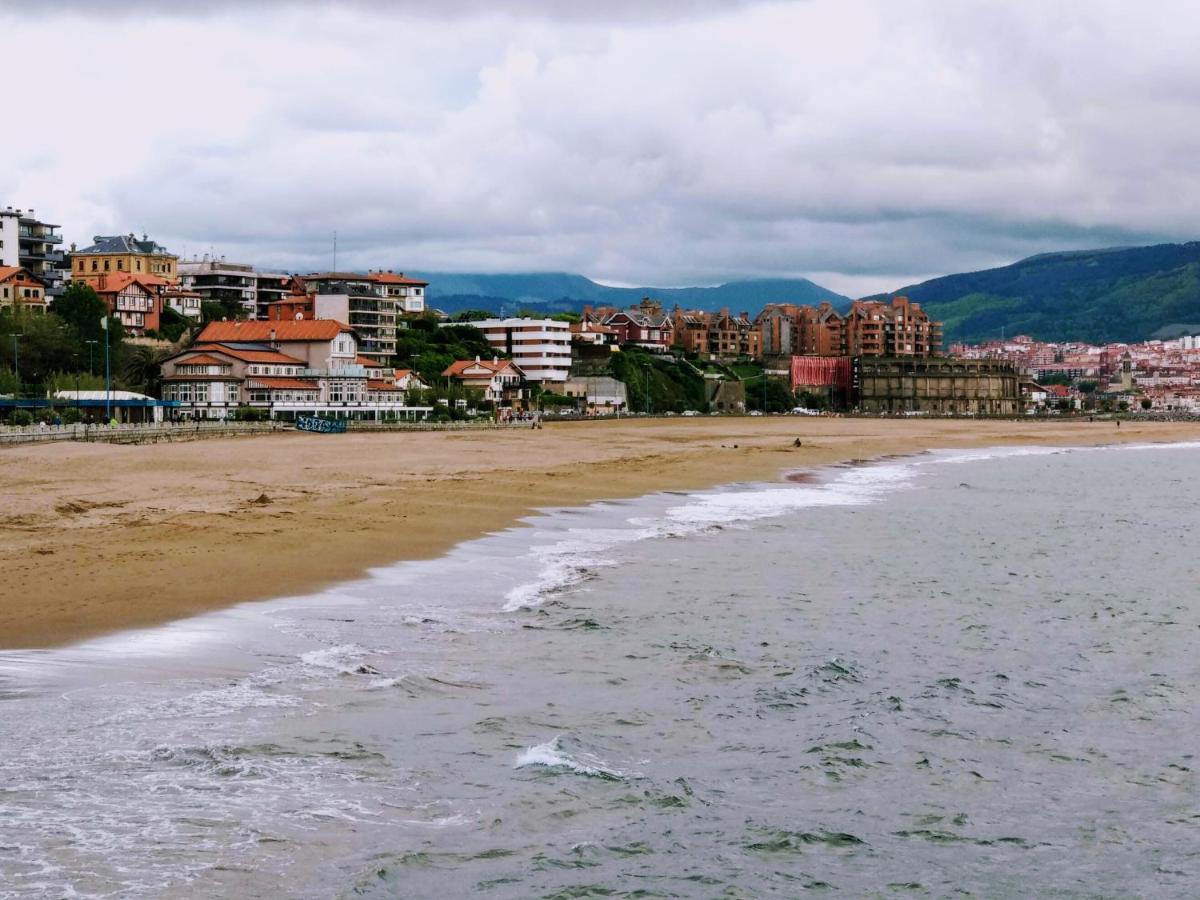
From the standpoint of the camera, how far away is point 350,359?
98500mm

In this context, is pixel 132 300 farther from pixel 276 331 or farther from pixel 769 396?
pixel 769 396

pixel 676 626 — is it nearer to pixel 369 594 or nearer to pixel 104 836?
pixel 369 594

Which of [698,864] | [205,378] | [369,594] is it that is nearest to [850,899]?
[698,864]

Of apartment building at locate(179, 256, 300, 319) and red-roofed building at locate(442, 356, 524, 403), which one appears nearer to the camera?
red-roofed building at locate(442, 356, 524, 403)

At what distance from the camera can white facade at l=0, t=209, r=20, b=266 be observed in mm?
110375

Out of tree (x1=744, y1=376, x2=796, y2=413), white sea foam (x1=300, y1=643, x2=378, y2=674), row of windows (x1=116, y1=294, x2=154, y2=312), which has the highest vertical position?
row of windows (x1=116, y1=294, x2=154, y2=312)

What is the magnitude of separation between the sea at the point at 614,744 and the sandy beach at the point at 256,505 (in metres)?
1.49

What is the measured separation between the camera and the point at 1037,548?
28766 millimetres

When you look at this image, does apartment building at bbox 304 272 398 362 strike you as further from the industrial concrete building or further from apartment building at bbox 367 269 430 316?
the industrial concrete building

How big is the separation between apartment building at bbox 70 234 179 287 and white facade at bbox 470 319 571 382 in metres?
31.9

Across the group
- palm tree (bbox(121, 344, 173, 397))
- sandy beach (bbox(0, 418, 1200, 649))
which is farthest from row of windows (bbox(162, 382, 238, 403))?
sandy beach (bbox(0, 418, 1200, 649))

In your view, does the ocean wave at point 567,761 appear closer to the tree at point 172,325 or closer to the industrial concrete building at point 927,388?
the tree at point 172,325

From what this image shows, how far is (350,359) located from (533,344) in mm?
38945

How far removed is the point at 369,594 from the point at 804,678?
720 cm
